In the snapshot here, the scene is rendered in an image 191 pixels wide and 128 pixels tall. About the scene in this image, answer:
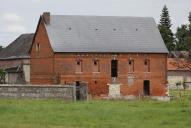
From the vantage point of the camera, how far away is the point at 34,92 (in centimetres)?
4353

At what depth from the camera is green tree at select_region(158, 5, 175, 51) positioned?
120931 mm

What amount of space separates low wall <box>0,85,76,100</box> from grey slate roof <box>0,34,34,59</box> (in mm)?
36956

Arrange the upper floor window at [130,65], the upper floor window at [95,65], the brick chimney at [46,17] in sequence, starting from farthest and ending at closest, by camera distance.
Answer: the upper floor window at [130,65]
the upper floor window at [95,65]
the brick chimney at [46,17]

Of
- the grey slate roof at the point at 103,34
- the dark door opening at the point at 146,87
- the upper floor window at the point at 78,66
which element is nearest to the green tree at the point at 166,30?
the grey slate roof at the point at 103,34

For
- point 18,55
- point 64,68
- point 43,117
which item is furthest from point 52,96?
point 18,55

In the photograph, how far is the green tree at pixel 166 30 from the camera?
4761 inches

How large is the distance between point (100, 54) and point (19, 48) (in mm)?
21870

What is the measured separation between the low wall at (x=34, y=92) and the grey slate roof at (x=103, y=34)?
68.7 ft

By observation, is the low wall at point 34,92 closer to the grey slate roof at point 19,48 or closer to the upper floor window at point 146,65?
the upper floor window at point 146,65

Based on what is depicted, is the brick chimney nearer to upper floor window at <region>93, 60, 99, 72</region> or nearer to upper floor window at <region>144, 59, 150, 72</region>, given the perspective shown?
upper floor window at <region>93, 60, 99, 72</region>

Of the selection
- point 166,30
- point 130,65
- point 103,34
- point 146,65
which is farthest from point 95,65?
point 166,30

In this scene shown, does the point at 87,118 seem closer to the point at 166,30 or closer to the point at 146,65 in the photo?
the point at 146,65

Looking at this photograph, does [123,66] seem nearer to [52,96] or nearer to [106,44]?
[106,44]

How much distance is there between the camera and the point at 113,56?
67.5 m
